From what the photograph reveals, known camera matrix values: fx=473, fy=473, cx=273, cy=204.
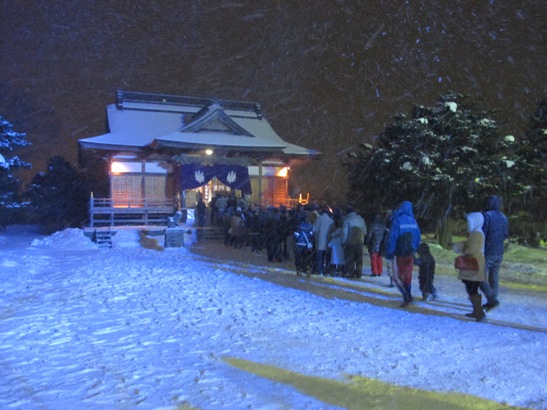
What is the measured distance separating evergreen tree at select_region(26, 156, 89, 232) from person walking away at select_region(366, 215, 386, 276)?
24657 millimetres

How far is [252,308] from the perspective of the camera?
7.02 m

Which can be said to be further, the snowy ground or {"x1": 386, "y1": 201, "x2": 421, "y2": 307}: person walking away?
{"x1": 386, "y1": 201, "x2": 421, "y2": 307}: person walking away

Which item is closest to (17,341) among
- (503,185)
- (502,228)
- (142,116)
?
(502,228)

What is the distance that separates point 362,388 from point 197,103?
1245 inches

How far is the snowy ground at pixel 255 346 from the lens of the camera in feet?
12.3

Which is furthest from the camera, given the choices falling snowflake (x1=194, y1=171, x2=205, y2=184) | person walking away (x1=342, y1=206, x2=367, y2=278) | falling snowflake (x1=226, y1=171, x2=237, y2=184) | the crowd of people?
falling snowflake (x1=226, y1=171, x2=237, y2=184)

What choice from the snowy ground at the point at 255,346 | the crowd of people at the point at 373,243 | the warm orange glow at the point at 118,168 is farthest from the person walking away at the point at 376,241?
the warm orange glow at the point at 118,168

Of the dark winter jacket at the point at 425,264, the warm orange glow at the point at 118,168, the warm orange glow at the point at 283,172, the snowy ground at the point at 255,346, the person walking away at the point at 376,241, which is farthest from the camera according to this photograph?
the warm orange glow at the point at 283,172

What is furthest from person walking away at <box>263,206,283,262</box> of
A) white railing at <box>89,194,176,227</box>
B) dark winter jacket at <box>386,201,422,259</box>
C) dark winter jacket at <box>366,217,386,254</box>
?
white railing at <box>89,194,176,227</box>

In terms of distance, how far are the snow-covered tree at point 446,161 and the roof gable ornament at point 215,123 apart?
10771 millimetres

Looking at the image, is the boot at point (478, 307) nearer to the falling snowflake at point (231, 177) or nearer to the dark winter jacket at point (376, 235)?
the dark winter jacket at point (376, 235)

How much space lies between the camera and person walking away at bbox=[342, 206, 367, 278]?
990 cm

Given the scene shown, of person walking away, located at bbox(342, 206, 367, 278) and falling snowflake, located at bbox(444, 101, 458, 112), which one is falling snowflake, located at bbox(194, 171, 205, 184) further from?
person walking away, located at bbox(342, 206, 367, 278)

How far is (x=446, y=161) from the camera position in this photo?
54.2 ft
